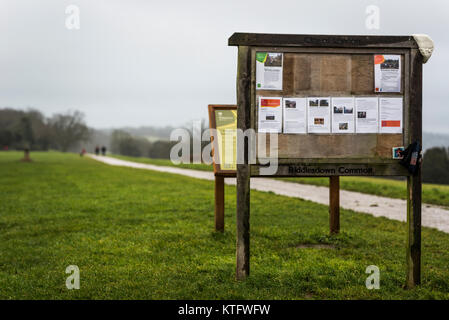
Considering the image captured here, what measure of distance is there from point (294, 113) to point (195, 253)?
9.34ft

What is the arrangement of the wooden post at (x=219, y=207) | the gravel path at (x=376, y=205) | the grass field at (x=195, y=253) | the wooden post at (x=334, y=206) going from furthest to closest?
1. the gravel path at (x=376, y=205)
2. the wooden post at (x=219, y=207)
3. the wooden post at (x=334, y=206)
4. the grass field at (x=195, y=253)

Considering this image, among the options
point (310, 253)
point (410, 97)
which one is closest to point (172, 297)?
point (310, 253)

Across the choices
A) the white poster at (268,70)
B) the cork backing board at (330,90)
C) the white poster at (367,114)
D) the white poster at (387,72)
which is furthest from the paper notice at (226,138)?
the white poster at (387,72)

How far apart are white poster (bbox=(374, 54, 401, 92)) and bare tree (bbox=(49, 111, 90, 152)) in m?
112

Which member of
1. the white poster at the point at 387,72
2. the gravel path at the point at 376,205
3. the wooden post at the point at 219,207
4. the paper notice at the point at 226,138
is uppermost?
the white poster at the point at 387,72

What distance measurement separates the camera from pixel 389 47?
4.81 metres

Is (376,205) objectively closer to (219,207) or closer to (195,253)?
(219,207)

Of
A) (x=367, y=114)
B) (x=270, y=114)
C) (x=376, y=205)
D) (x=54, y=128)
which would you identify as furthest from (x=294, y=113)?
(x=54, y=128)

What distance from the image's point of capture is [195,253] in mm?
6359

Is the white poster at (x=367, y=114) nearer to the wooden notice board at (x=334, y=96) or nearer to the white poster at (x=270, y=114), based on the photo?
the wooden notice board at (x=334, y=96)

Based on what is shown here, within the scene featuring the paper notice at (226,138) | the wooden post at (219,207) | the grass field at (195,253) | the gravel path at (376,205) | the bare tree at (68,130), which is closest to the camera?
the grass field at (195,253)

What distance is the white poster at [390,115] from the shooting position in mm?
4855

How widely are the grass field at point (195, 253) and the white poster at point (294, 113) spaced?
1.88m

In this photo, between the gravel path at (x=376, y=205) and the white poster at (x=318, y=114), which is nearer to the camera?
the white poster at (x=318, y=114)
